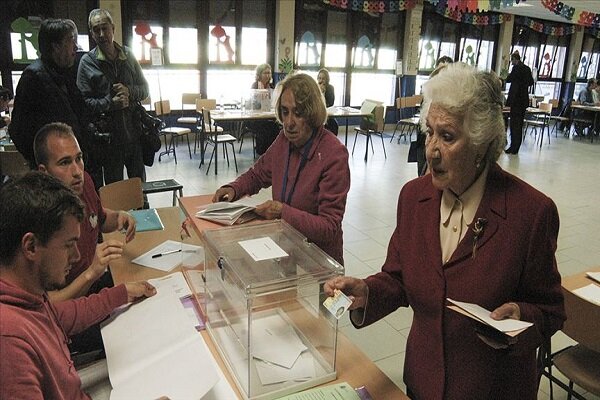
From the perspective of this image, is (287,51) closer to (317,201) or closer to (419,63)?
(419,63)

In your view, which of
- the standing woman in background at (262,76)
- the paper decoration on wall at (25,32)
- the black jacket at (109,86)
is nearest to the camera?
the black jacket at (109,86)

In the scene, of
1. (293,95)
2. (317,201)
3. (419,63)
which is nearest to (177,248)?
(317,201)

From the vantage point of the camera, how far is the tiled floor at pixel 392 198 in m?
2.97

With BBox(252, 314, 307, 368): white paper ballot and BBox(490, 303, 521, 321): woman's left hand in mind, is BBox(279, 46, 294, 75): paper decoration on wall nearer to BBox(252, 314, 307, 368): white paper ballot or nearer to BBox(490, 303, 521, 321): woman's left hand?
BBox(252, 314, 307, 368): white paper ballot

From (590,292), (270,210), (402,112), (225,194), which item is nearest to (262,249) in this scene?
(270,210)

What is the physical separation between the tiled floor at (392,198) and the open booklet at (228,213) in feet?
4.30

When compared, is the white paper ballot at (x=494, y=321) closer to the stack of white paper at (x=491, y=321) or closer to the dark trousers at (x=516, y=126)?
the stack of white paper at (x=491, y=321)

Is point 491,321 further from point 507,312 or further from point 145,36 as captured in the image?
point 145,36

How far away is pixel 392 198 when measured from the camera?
596cm

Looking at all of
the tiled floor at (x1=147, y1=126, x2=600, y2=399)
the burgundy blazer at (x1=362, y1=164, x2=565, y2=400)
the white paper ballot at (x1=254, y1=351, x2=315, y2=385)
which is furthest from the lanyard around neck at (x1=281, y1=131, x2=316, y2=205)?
the tiled floor at (x1=147, y1=126, x2=600, y2=399)

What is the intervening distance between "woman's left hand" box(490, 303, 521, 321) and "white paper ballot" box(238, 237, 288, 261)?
0.61 metres

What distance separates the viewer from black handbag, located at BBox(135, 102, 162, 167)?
3.79 meters

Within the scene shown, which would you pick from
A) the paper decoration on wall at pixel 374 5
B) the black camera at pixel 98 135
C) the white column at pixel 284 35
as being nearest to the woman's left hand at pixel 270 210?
the black camera at pixel 98 135

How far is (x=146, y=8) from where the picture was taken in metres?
8.24
